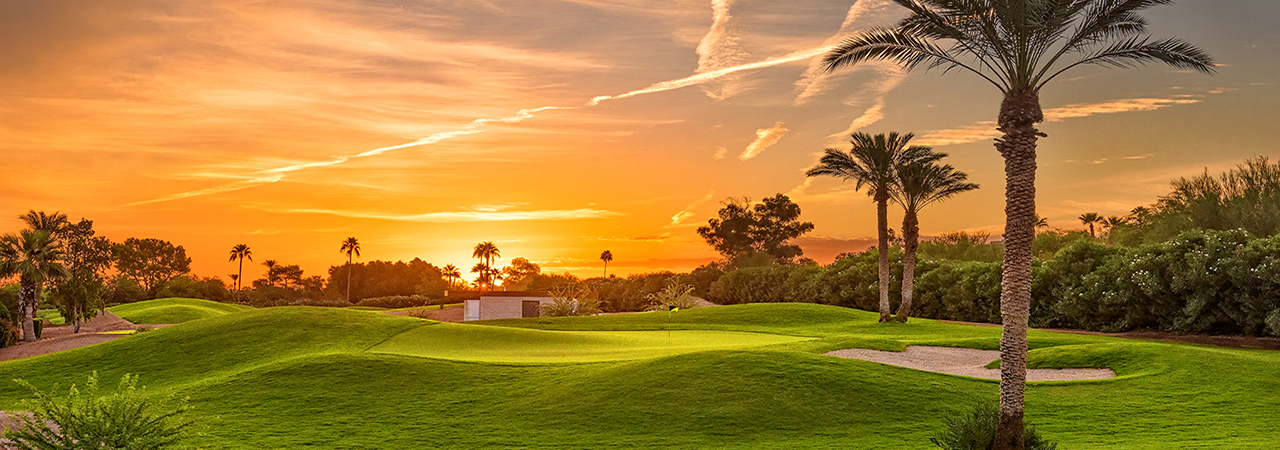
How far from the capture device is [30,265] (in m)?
39.8

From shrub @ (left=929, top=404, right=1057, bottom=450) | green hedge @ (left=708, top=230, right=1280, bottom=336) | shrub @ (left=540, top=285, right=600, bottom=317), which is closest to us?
shrub @ (left=929, top=404, right=1057, bottom=450)

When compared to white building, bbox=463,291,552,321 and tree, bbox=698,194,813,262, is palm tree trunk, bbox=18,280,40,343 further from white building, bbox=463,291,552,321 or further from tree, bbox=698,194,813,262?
tree, bbox=698,194,813,262

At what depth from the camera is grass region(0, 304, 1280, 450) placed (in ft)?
45.0

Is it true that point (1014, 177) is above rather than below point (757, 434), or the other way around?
above

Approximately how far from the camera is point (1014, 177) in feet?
39.4

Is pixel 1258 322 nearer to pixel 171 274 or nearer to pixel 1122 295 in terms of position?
pixel 1122 295

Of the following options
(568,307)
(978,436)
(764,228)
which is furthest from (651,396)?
(764,228)

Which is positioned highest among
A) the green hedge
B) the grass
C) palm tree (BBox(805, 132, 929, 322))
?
palm tree (BBox(805, 132, 929, 322))

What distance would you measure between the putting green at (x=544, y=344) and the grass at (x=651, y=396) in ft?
0.76

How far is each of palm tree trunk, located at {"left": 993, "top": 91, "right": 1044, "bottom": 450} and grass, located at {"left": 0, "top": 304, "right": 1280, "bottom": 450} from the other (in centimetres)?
200

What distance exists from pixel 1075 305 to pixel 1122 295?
274cm

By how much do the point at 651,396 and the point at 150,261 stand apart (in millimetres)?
91824

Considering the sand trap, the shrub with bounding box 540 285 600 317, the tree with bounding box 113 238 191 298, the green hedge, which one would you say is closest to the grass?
the sand trap

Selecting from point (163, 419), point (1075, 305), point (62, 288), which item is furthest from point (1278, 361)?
point (62, 288)
